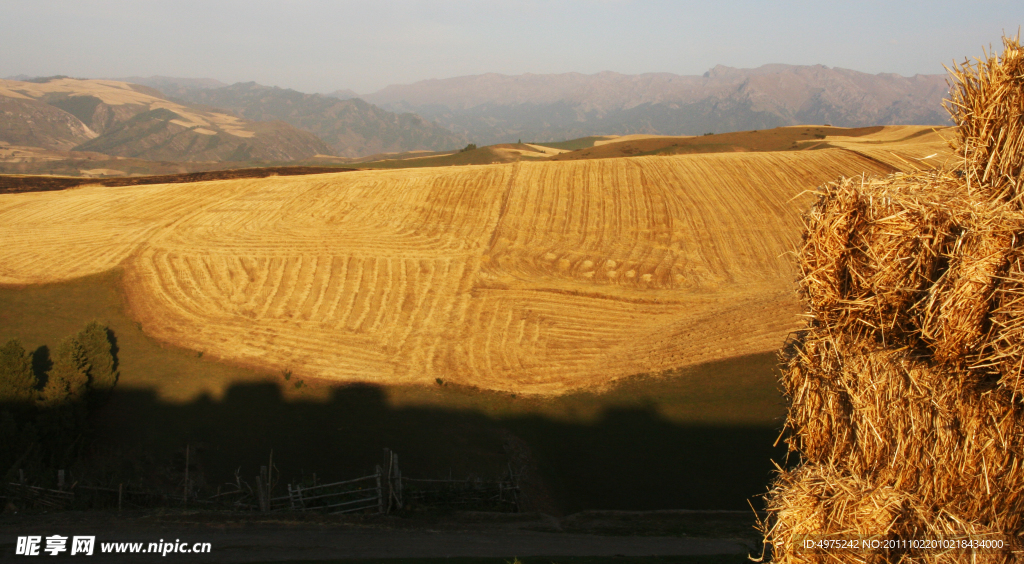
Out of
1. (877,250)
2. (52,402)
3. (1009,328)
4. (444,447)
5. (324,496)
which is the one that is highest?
(877,250)

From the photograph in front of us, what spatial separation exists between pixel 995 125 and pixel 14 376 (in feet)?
70.4

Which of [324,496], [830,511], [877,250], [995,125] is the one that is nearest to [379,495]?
[324,496]

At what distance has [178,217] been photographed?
32.0 meters

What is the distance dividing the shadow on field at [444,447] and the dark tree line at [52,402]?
0.89 m

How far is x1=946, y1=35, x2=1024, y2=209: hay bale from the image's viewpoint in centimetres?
444

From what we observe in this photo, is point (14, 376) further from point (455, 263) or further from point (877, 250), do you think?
point (877, 250)

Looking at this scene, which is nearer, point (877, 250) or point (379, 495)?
point (877, 250)

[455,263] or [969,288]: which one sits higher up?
[969,288]

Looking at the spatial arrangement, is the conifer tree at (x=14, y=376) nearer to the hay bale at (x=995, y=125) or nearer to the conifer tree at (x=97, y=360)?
the conifer tree at (x=97, y=360)

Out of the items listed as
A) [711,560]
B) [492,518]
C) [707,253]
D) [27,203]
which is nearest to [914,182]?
[711,560]

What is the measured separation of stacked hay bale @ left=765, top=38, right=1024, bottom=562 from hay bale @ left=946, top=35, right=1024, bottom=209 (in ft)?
0.03

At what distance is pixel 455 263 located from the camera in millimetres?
27078

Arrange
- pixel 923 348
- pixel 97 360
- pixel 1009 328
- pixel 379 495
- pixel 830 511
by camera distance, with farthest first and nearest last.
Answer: pixel 97 360, pixel 379 495, pixel 830 511, pixel 923 348, pixel 1009 328

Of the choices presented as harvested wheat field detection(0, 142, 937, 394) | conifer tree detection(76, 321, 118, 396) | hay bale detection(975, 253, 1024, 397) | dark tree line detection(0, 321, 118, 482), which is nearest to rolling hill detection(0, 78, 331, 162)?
harvested wheat field detection(0, 142, 937, 394)
